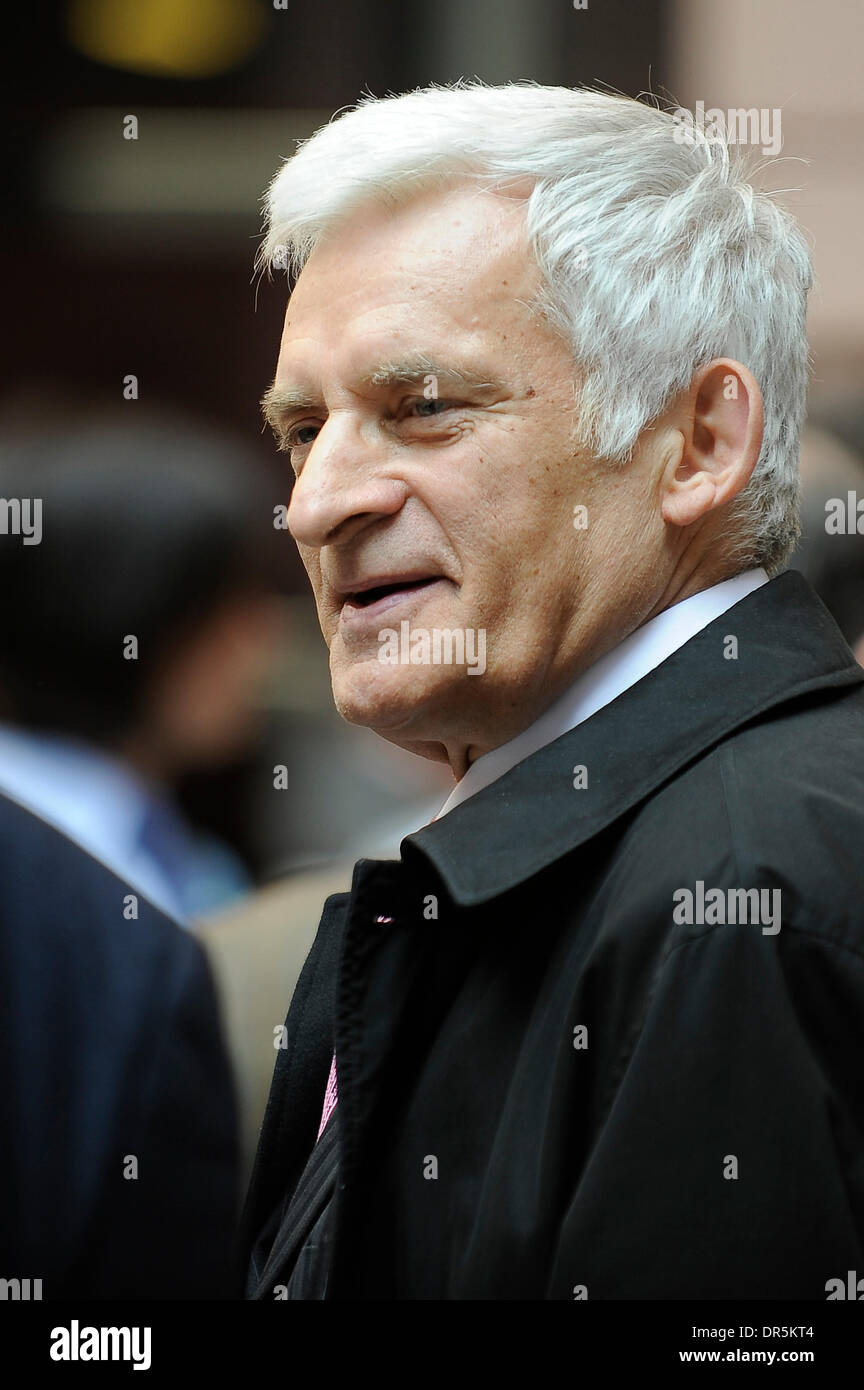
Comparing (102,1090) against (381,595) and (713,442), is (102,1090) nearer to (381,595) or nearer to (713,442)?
(381,595)

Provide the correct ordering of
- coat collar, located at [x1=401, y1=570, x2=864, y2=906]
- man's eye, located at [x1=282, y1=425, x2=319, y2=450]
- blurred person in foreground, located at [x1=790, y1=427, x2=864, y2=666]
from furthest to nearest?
1. blurred person in foreground, located at [x1=790, y1=427, x2=864, y2=666]
2. man's eye, located at [x1=282, y1=425, x2=319, y2=450]
3. coat collar, located at [x1=401, y1=570, x2=864, y2=906]

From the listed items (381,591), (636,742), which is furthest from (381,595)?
(636,742)

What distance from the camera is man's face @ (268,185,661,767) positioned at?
1.41m

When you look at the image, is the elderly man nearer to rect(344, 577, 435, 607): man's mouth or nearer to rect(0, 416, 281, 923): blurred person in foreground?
rect(344, 577, 435, 607): man's mouth

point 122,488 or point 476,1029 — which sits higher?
point 122,488

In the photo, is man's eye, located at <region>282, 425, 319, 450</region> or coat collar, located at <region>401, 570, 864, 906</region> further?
man's eye, located at <region>282, 425, 319, 450</region>

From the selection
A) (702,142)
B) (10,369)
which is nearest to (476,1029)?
(702,142)

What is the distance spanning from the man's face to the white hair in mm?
34

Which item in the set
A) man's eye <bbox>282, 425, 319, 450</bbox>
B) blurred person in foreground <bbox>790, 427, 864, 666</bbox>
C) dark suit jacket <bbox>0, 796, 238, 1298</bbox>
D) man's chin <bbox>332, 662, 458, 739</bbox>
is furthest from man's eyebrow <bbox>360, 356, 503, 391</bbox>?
dark suit jacket <bbox>0, 796, 238, 1298</bbox>

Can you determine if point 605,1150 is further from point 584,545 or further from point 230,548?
point 230,548

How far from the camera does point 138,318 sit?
237 centimetres

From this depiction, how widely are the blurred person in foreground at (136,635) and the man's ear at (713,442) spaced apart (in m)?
1.06

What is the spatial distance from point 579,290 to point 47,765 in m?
1.31

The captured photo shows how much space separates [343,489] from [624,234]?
0.39 m
